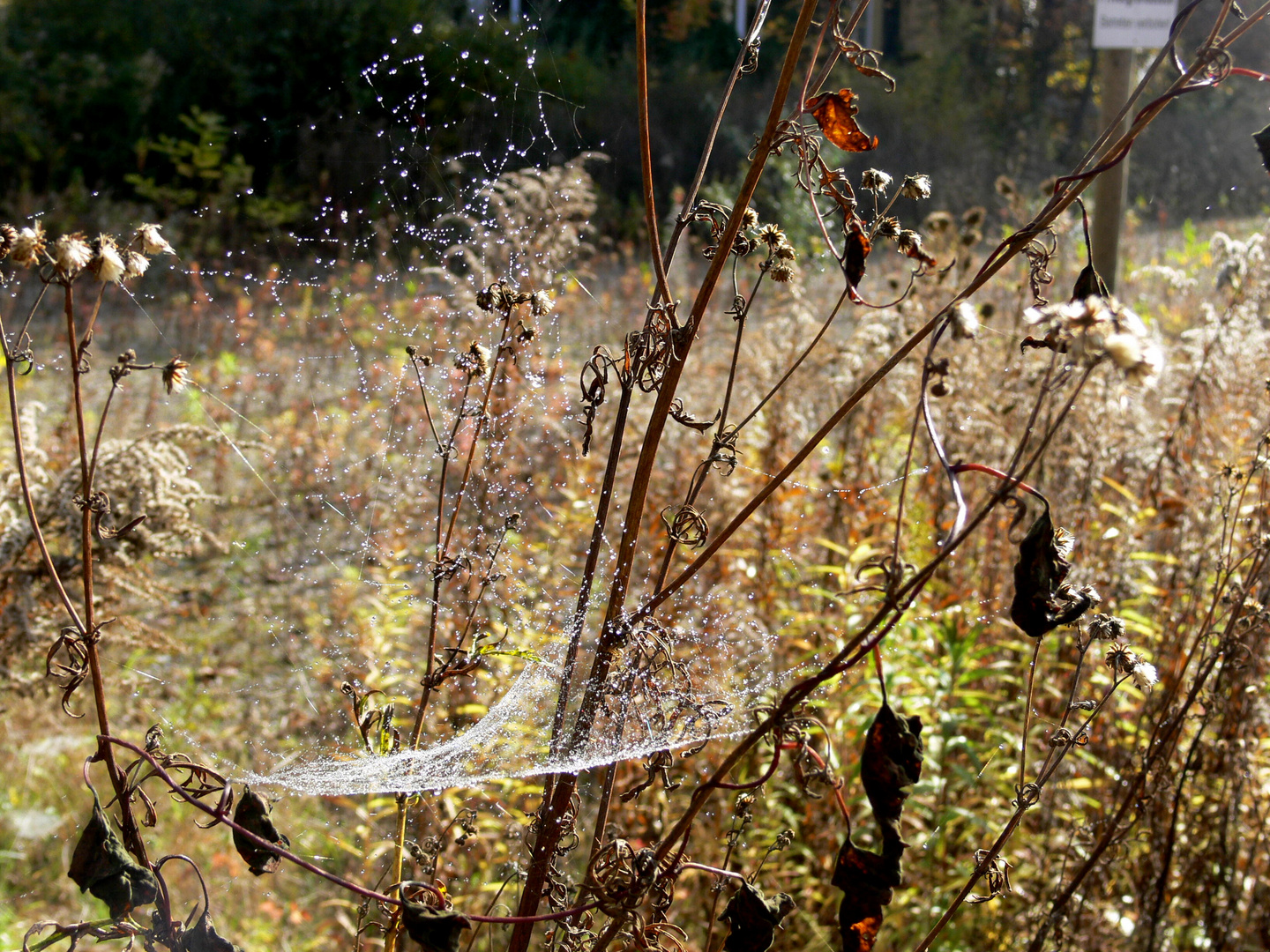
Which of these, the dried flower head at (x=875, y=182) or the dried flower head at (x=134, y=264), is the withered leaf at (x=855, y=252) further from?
the dried flower head at (x=134, y=264)

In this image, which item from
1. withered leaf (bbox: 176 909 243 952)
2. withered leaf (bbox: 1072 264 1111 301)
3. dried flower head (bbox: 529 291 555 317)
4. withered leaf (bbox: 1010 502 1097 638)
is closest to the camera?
withered leaf (bbox: 1010 502 1097 638)

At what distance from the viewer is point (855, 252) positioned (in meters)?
0.96

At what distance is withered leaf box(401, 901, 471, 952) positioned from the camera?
84 cm

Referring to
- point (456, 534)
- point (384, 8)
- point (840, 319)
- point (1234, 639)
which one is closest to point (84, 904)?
point (456, 534)

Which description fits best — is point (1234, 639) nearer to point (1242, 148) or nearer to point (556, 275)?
point (556, 275)

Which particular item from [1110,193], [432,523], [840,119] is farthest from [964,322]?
[1110,193]

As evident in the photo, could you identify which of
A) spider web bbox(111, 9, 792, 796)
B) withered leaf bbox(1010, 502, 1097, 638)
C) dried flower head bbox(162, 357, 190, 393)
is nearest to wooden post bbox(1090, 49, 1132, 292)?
spider web bbox(111, 9, 792, 796)

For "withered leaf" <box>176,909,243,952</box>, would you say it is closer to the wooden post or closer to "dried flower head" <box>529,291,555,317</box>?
"dried flower head" <box>529,291,555,317</box>

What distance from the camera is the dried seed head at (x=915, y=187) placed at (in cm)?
105

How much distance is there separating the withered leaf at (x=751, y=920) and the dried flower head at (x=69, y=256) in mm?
826

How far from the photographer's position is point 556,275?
140 inches

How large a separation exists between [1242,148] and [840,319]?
36.3 feet

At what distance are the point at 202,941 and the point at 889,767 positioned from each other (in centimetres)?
70

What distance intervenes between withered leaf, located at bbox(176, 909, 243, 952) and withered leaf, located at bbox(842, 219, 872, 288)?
880mm
